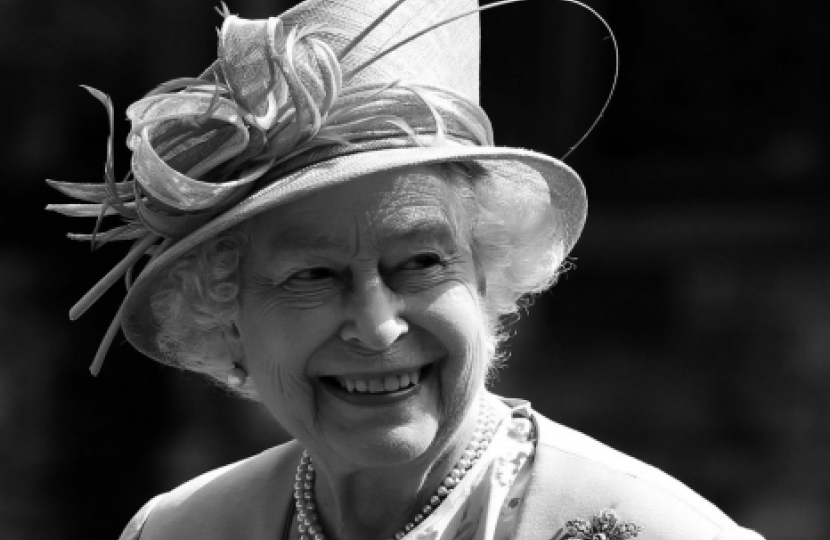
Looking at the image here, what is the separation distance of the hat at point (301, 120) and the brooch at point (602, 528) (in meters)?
0.57

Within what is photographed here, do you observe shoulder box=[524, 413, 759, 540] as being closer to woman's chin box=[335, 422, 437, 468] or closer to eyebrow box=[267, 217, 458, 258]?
woman's chin box=[335, 422, 437, 468]

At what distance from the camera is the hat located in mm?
2553

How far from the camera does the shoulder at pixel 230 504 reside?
9.95ft

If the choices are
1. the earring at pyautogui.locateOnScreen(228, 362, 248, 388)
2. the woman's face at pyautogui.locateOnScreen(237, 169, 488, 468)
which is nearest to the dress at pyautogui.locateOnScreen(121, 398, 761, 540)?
the woman's face at pyautogui.locateOnScreen(237, 169, 488, 468)

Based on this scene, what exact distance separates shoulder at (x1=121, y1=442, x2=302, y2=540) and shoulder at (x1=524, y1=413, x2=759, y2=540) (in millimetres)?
557

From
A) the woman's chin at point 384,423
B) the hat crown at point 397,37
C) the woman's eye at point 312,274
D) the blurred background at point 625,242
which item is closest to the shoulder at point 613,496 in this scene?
the woman's chin at point 384,423

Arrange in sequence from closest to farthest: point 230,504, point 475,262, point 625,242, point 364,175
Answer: point 364,175
point 475,262
point 230,504
point 625,242

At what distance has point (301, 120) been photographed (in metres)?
2.55

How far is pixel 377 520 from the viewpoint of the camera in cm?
282

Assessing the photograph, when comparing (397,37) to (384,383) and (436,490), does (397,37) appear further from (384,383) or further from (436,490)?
(436,490)

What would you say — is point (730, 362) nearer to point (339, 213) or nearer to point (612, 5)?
point (612, 5)

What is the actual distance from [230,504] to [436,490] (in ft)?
1.60

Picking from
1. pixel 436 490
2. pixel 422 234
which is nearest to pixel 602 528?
pixel 436 490

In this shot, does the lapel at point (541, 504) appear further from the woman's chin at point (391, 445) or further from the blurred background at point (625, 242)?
the blurred background at point (625, 242)
